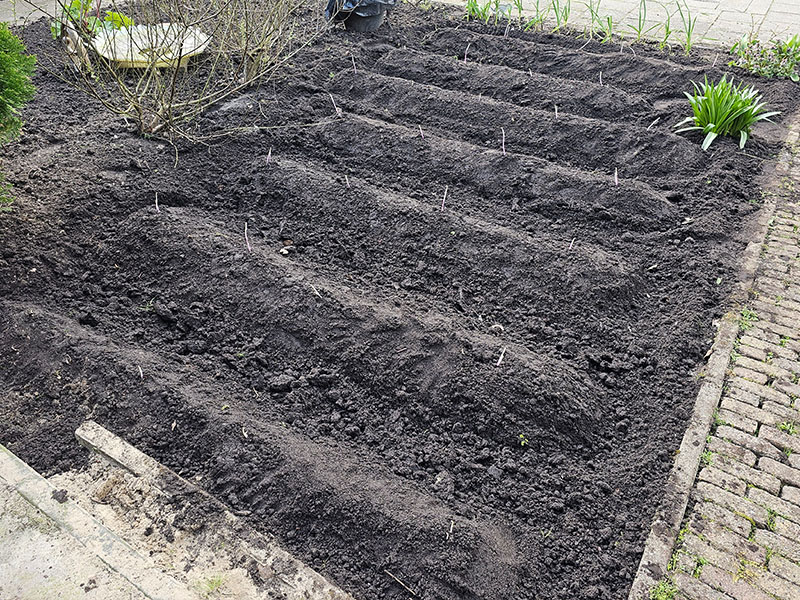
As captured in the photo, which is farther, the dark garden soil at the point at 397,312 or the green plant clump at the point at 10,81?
the green plant clump at the point at 10,81

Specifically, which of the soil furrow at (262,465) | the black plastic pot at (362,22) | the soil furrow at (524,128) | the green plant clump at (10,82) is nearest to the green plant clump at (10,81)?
the green plant clump at (10,82)

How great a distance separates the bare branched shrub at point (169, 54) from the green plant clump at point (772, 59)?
4053mm

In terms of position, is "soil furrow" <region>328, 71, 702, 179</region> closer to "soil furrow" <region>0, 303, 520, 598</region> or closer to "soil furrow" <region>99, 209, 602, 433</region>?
"soil furrow" <region>99, 209, 602, 433</region>

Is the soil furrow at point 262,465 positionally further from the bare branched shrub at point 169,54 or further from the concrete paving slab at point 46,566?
the bare branched shrub at point 169,54

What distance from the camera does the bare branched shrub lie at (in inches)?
171

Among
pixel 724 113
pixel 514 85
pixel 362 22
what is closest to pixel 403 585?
pixel 724 113

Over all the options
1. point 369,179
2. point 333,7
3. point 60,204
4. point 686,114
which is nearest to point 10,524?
point 60,204

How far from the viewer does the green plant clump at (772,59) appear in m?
5.87

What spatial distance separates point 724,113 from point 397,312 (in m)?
3.17

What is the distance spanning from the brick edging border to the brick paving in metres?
0.03

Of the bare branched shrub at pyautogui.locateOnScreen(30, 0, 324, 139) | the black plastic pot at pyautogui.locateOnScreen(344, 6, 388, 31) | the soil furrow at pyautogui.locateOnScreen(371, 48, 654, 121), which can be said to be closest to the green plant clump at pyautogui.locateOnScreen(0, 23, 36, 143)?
the bare branched shrub at pyautogui.locateOnScreen(30, 0, 324, 139)

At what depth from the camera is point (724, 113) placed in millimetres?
4816

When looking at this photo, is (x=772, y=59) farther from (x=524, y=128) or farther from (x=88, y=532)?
(x=88, y=532)

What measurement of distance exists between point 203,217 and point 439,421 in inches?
85.2
